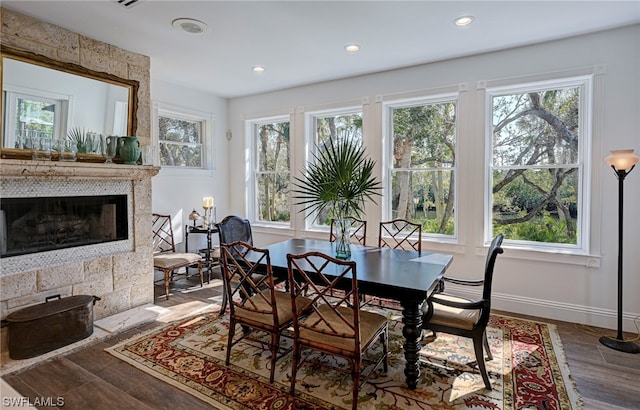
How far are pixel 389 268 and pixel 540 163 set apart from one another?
91.9 inches

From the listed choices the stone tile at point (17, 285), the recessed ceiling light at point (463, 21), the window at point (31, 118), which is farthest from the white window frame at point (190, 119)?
the recessed ceiling light at point (463, 21)

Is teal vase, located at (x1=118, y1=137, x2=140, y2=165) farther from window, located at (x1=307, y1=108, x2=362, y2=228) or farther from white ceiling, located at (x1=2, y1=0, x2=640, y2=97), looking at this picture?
window, located at (x1=307, y1=108, x2=362, y2=228)

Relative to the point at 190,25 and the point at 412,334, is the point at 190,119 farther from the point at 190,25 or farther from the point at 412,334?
the point at 412,334

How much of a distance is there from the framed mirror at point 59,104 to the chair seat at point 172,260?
1345mm

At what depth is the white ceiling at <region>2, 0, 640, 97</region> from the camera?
107 inches

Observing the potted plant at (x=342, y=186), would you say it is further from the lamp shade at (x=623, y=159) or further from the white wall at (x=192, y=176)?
the white wall at (x=192, y=176)

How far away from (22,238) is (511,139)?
16.1 ft

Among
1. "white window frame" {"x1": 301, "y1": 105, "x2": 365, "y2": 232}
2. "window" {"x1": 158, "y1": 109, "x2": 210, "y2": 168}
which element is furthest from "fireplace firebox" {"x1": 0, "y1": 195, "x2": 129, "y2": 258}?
"white window frame" {"x1": 301, "y1": 105, "x2": 365, "y2": 232}

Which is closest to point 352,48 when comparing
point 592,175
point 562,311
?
point 592,175

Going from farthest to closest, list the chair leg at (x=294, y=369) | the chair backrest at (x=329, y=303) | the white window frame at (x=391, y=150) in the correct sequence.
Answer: the white window frame at (x=391, y=150), the chair leg at (x=294, y=369), the chair backrest at (x=329, y=303)

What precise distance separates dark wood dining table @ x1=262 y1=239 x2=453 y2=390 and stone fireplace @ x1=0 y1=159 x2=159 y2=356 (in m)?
1.73

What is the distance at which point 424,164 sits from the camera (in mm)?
4230

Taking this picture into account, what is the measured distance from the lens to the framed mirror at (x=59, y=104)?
2.80 meters

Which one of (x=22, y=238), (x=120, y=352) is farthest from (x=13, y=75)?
(x=120, y=352)
